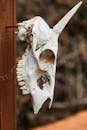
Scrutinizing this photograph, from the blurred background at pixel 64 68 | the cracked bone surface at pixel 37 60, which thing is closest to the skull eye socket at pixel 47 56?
the cracked bone surface at pixel 37 60

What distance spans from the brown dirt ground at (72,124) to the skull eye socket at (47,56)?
240cm

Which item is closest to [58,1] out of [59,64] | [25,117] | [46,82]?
[59,64]

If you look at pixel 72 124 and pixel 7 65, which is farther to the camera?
pixel 72 124

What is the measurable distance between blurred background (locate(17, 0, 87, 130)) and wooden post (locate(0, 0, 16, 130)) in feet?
6.90

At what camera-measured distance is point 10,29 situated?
126 cm

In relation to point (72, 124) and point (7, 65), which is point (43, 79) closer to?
point (7, 65)

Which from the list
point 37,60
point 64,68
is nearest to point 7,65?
point 37,60

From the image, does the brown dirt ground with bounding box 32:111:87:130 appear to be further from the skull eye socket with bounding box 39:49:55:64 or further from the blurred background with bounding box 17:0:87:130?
the skull eye socket with bounding box 39:49:55:64

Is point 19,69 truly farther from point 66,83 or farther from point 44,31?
point 66,83

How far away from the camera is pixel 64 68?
3770 millimetres

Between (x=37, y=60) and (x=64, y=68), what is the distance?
8.21ft

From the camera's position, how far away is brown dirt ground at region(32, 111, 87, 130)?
12.2 ft

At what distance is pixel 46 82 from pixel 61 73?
246 centimetres

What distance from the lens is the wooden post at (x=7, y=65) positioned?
4.10ft
